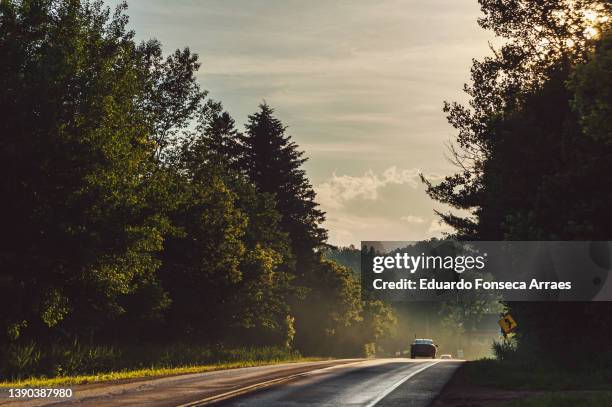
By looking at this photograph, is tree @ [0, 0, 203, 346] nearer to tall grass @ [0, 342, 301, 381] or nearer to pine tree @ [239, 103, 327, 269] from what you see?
tall grass @ [0, 342, 301, 381]

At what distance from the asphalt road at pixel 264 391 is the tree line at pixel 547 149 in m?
5.79

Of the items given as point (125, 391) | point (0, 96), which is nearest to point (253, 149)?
point (0, 96)

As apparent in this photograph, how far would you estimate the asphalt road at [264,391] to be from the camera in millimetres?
16703

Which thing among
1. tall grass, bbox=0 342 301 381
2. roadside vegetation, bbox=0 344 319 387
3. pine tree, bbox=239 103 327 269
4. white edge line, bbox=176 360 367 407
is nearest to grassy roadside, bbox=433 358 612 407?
white edge line, bbox=176 360 367 407

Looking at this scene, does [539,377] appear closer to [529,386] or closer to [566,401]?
[529,386]

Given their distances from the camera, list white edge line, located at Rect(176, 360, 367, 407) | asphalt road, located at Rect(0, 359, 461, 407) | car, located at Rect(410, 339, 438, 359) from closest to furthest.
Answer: white edge line, located at Rect(176, 360, 367, 407), asphalt road, located at Rect(0, 359, 461, 407), car, located at Rect(410, 339, 438, 359)

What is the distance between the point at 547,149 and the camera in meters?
29.8

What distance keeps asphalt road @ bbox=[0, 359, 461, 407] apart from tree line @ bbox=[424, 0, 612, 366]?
5.79 metres

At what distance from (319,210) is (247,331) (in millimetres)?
21644

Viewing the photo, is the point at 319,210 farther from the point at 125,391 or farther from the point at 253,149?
the point at 125,391

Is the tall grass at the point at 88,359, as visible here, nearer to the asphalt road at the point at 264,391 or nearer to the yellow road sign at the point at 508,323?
the asphalt road at the point at 264,391

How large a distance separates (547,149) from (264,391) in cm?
1582

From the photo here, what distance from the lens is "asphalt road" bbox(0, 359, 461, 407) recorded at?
16703 mm

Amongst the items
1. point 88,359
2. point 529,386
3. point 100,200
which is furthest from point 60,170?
point 529,386
